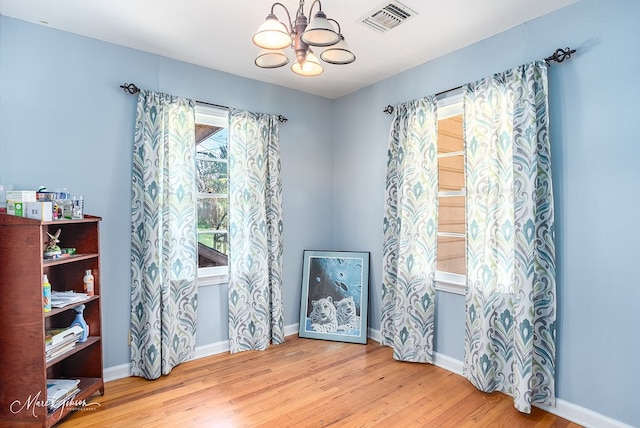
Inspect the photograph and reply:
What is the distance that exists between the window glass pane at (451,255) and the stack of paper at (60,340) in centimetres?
279

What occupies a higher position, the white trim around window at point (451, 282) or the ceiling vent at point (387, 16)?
the ceiling vent at point (387, 16)

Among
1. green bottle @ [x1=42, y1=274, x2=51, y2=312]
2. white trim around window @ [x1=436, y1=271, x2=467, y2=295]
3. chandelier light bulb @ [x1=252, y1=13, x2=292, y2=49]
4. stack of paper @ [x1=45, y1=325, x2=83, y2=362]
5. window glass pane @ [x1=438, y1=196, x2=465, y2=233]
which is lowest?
stack of paper @ [x1=45, y1=325, x2=83, y2=362]

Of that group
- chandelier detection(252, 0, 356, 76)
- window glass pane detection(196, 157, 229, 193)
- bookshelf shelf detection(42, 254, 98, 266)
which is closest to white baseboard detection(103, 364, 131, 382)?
bookshelf shelf detection(42, 254, 98, 266)

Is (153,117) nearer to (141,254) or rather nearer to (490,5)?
(141,254)

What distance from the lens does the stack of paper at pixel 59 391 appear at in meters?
1.99

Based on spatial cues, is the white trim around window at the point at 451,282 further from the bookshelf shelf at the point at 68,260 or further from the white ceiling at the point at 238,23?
the bookshelf shelf at the point at 68,260

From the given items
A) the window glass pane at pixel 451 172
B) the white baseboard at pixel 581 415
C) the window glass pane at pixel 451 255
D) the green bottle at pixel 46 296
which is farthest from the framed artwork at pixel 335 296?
the green bottle at pixel 46 296

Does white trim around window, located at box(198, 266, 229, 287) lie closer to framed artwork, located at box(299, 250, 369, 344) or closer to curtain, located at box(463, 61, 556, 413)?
framed artwork, located at box(299, 250, 369, 344)

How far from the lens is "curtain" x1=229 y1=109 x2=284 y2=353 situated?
316 centimetres

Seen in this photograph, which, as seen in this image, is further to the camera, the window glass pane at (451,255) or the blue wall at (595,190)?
the window glass pane at (451,255)

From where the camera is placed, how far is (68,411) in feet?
6.88

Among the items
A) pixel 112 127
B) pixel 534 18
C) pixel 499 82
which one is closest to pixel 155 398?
pixel 112 127

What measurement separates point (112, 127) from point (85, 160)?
33 cm

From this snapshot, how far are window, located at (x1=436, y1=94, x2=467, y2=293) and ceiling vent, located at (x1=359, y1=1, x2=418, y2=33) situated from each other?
32.4 inches
